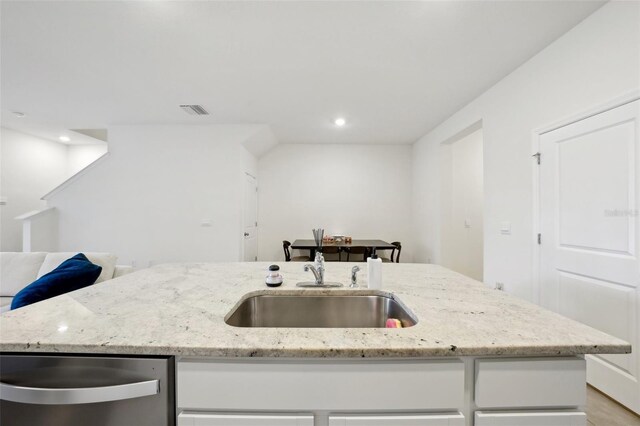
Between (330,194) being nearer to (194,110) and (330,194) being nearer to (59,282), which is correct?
(194,110)

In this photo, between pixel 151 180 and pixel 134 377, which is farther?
pixel 151 180

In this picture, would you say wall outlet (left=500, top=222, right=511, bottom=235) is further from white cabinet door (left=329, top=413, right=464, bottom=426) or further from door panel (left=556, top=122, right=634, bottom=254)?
white cabinet door (left=329, top=413, right=464, bottom=426)

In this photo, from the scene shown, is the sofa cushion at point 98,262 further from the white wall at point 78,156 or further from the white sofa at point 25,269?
the white wall at point 78,156

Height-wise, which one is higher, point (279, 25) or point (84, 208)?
point (279, 25)

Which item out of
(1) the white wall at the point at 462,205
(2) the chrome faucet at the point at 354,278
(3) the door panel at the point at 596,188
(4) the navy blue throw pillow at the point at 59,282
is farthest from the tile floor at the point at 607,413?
(4) the navy blue throw pillow at the point at 59,282

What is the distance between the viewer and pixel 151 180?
461 cm

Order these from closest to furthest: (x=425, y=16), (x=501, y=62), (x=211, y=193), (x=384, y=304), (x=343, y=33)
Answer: (x=384, y=304) → (x=425, y=16) → (x=343, y=33) → (x=501, y=62) → (x=211, y=193)

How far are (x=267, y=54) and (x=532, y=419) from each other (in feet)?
9.60

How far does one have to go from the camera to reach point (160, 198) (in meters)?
4.62

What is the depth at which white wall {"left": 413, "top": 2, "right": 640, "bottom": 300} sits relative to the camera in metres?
1.84

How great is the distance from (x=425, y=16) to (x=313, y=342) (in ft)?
7.79

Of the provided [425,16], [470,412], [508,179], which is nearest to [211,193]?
[425,16]

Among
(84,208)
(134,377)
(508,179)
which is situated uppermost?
(508,179)

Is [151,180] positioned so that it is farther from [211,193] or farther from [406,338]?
[406,338]
